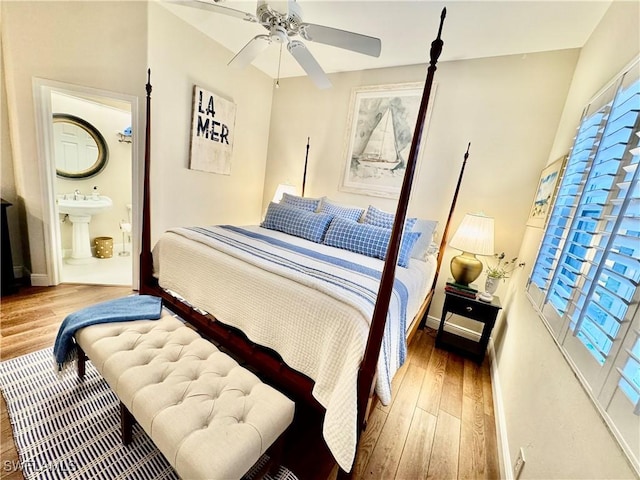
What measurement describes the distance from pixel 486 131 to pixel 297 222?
2.06 metres

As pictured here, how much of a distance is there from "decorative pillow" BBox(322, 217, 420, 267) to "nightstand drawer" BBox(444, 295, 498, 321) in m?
0.72

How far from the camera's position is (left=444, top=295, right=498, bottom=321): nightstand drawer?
2238 mm

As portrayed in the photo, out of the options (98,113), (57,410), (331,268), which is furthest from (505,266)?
(98,113)

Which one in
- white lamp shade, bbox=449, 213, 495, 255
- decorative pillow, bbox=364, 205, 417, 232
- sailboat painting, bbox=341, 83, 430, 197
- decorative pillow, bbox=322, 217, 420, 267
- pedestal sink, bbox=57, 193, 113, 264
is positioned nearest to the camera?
decorative pillow, bbox=322, 217, 420, 267

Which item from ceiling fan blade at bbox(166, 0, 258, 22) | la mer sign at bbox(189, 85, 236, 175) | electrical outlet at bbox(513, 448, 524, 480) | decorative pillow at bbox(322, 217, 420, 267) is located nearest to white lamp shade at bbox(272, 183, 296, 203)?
la mer sign at bbox(189, 85, 236, 175)

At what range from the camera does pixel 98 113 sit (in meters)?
3.54

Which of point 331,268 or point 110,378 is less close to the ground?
point 331,268

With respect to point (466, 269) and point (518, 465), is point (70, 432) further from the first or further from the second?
point (466, 269)

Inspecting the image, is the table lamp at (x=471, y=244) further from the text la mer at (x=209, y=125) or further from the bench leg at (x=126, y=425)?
the text la mer at (x=209, y=125)

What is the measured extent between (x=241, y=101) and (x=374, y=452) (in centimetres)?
383

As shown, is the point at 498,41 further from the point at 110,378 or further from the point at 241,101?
the point at 110,378

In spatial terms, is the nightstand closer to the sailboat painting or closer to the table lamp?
the table lamp

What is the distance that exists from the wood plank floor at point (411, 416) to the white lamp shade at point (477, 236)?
1020 millimetres

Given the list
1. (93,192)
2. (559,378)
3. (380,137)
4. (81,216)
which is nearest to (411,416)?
(559,378)
